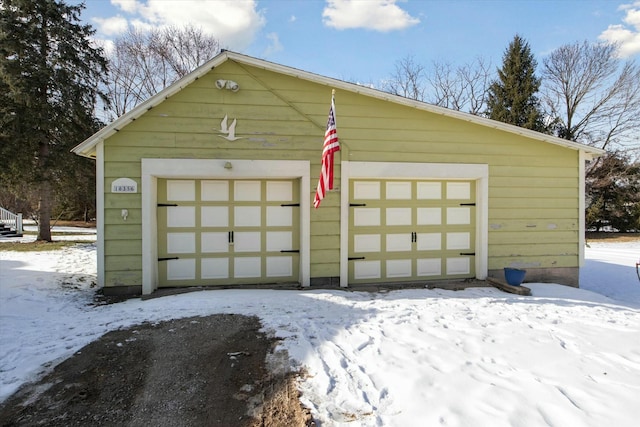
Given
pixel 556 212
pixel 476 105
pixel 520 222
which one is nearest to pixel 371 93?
pixel 520 222

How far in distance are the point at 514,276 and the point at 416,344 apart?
380 cm

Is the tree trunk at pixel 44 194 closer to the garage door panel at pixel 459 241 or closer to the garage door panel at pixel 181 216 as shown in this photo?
the garage door panel at pixel 181 216

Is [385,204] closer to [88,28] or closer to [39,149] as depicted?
[39,149]

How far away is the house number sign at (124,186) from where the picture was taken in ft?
19.1

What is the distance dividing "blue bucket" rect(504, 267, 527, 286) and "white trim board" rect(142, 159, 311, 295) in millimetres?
3677

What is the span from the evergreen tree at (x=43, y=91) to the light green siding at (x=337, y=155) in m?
9.31

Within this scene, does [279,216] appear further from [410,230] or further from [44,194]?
[44,194]

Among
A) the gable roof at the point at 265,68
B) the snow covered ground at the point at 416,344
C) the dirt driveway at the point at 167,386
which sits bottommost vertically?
the dirt driveway at the point at 167,386

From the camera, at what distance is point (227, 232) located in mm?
6355

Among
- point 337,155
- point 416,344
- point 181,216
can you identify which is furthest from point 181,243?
point 416,344

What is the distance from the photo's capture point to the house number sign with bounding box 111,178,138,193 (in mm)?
5809

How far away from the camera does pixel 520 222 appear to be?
696 centimetres

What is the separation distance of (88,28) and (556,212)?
1686 cm

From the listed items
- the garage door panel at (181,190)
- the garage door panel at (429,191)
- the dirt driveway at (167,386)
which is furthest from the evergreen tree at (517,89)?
the dirt driveway at (167,386)
